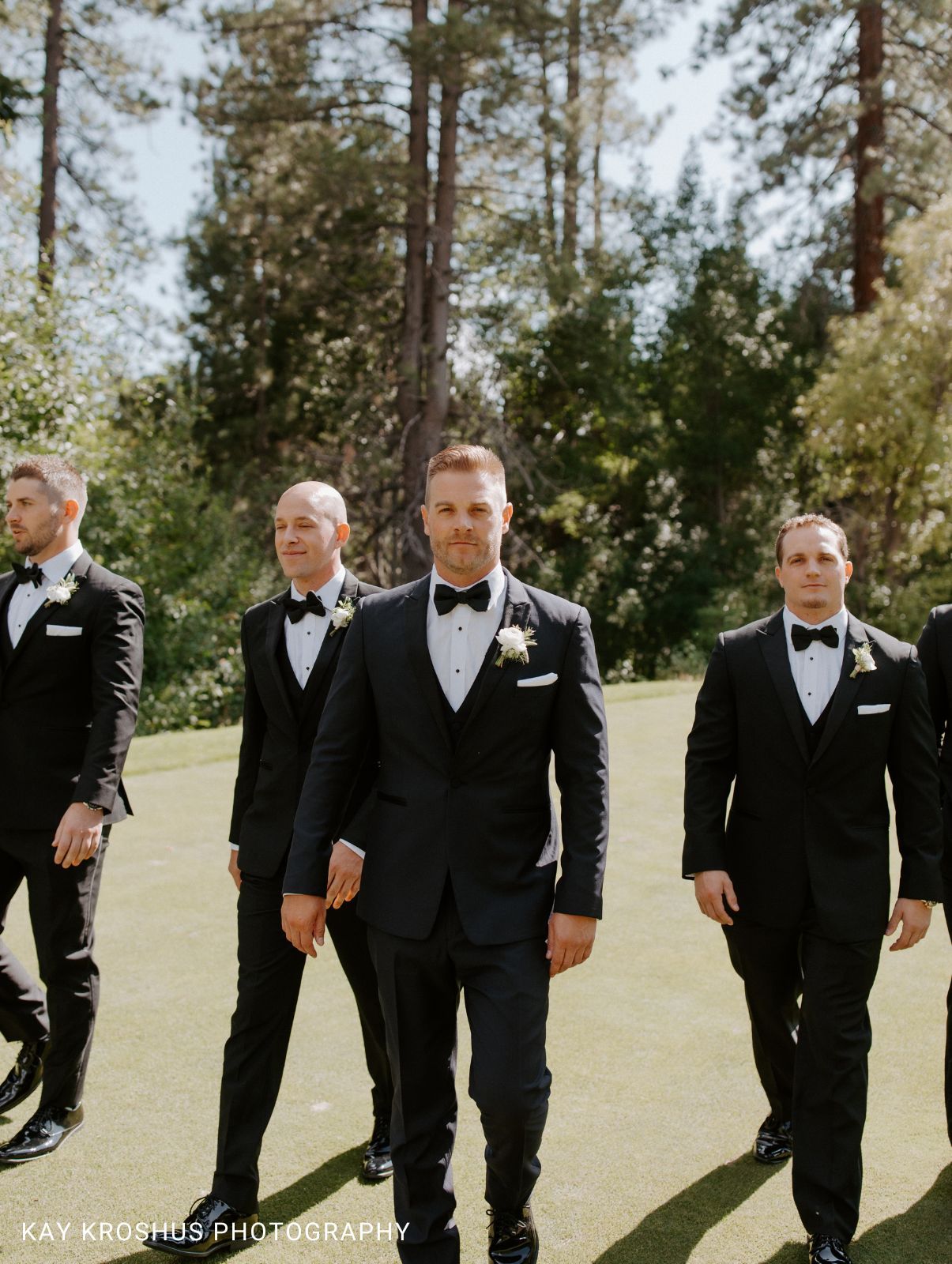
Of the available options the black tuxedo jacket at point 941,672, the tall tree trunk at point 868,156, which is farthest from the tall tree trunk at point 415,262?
the black tuxedo jacket at point 941,672

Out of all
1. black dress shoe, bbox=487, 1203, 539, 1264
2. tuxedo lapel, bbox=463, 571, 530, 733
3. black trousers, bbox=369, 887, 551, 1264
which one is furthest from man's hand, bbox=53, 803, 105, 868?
black dress shoe, bbox=487, 1203, 539, 1264

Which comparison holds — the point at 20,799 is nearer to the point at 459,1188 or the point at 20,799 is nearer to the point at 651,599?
the point at 459,1188

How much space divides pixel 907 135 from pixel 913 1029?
22.5 metres

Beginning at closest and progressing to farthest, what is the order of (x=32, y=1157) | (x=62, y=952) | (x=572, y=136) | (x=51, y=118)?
(x=32, y=1157) < (x=62, y=952) < (x=572, y=136) < (x=51, y=118)

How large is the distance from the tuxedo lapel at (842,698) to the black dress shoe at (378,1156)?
5.90 feet

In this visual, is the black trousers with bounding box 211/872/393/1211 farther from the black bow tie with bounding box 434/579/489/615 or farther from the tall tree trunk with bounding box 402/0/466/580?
the tall tree trunk with bounding box 402/0/466/580

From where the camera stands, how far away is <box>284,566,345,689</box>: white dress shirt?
148 inches

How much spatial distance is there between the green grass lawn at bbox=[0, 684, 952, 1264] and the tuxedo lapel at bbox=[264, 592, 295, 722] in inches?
57.4

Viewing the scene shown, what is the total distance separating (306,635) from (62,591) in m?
0.94

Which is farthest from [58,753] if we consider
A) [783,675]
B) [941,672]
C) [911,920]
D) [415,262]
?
[415,262]

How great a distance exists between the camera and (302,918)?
3117mm

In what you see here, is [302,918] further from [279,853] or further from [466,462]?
[466,462]

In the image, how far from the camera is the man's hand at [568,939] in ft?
9.88

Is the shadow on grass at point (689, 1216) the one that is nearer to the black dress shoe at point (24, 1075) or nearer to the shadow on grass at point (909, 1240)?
the shadow on grass at point (909, 1240)
